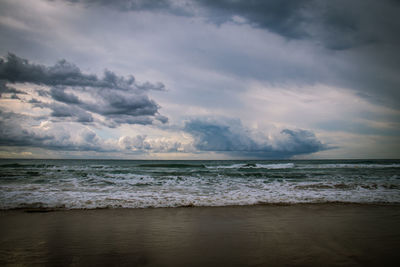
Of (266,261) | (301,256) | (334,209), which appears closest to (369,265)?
(301,256)

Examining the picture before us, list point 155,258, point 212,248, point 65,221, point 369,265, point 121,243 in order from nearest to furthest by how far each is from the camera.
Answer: point 369,265
point 155,258
point 212,248
point 121,243
point 65,221

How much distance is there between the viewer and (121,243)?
171 inches

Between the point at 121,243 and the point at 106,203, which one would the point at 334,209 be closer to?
the point at 121,243

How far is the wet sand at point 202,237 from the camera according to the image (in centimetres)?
365

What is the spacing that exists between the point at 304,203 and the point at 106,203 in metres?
7.37

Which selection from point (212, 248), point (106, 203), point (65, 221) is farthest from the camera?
point (106, 203)

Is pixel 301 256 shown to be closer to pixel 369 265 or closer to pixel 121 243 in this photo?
pixel 369 265

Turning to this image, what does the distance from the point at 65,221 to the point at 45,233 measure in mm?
1004

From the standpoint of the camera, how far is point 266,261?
11.7 feet

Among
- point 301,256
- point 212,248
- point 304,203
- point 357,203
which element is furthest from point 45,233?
point 357,203

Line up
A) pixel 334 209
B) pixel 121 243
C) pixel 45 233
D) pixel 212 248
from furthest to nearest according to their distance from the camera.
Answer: pixel 334 209 → pixel 45 233 → pixel 121 243 → pixel 212 248

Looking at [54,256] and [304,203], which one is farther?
[304,203]

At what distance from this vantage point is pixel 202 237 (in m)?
4.66

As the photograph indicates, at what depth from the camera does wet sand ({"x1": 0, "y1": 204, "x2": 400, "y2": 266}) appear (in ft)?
12.0
